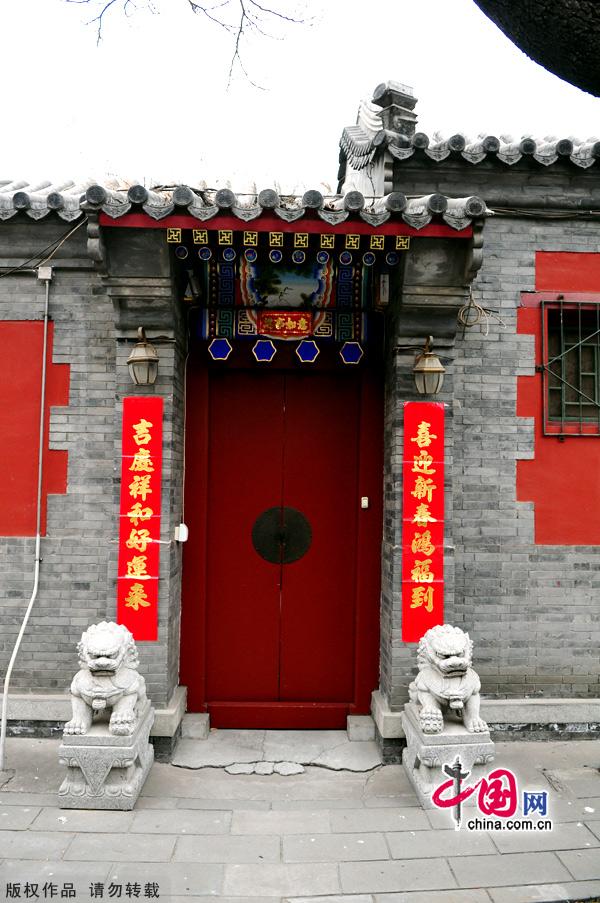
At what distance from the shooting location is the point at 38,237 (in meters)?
5.41

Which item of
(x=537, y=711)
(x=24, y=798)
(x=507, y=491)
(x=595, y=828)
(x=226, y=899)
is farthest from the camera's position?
(x=507, y=491)

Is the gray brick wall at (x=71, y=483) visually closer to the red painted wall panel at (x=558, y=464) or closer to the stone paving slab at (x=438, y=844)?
the stone paving slab at (x=438, y=844)

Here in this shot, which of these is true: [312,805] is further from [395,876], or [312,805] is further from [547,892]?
[547,892]

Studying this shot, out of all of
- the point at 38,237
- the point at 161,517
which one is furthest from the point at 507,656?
the point at 38,237

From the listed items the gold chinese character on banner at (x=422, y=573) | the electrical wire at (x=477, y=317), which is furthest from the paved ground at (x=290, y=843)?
the electrical wire at (x=477, y=317)

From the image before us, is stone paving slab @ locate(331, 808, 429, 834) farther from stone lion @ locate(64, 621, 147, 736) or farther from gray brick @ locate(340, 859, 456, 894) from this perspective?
stone lion @ locate(64, 621, 147, 736)

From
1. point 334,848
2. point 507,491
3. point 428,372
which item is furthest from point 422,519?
point 334,848

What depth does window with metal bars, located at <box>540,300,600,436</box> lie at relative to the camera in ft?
18.6

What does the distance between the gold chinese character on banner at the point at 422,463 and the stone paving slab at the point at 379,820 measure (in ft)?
7.51

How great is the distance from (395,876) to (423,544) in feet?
7.27

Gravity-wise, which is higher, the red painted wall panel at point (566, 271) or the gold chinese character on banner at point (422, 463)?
the red painted wall panel at point (566, 271)

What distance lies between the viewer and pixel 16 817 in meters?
4.25

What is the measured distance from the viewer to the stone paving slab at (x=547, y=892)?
3547 millimetres

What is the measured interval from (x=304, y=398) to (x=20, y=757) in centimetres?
345
